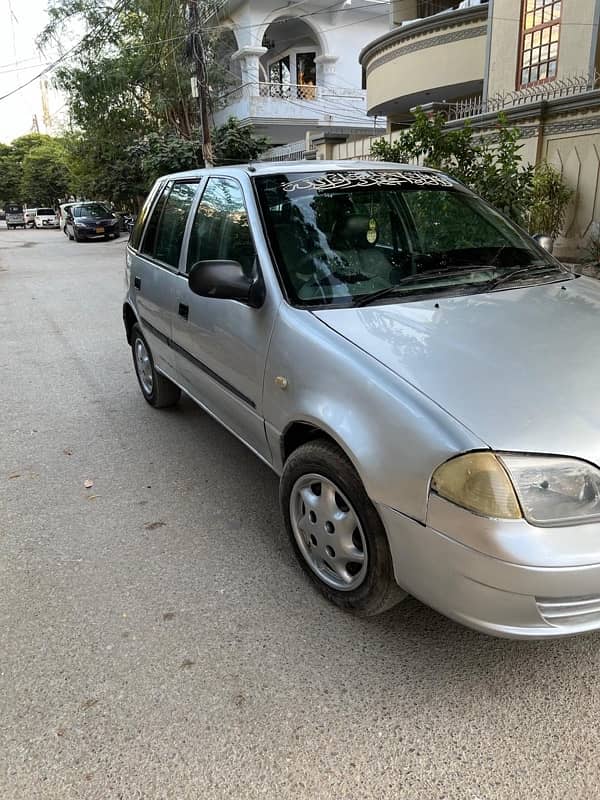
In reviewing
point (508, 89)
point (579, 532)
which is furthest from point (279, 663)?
point (508, 89)

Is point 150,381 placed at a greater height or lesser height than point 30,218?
greater

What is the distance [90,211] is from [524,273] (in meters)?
29.4

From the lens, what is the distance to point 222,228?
367 centimetres

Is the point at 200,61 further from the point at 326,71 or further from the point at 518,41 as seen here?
the point at 326,71

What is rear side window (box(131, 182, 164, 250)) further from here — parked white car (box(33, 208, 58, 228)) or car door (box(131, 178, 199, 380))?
parked white car (box(33, 208, 58, 228))

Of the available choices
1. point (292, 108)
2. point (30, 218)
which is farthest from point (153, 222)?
point (30, 218)

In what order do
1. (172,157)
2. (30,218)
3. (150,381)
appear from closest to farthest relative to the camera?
(150,381), (172,157), (30,218)

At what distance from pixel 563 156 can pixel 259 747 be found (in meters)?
10.1

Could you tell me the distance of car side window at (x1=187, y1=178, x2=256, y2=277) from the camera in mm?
3375

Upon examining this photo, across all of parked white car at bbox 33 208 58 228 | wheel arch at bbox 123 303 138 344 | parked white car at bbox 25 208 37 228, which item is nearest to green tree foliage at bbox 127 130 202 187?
wheel arch at bbox 123 303 138 344

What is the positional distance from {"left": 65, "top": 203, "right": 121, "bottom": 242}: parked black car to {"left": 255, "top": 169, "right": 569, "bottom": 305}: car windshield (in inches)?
1053

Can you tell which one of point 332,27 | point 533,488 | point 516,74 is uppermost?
point 332,27

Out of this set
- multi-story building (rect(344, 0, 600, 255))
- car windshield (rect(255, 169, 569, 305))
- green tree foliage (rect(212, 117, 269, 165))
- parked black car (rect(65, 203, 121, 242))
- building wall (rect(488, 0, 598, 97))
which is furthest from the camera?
parked black car (rect(65, 203, 121, 242))

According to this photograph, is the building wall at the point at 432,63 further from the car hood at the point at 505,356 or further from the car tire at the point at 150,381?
the car hood at the point at 505,356
